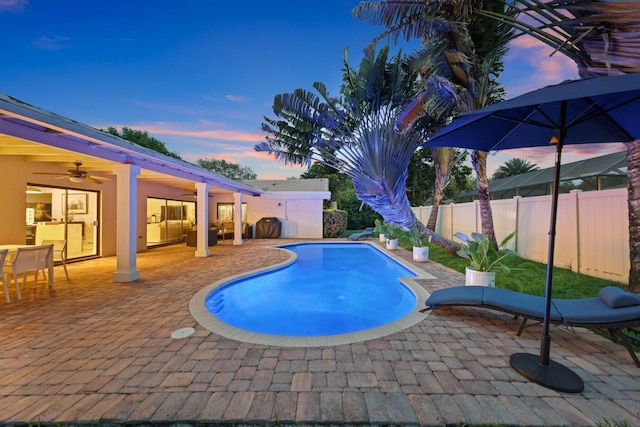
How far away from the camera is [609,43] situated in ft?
14.5

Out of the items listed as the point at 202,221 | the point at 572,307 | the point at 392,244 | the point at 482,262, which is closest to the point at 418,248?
the point at 392,244

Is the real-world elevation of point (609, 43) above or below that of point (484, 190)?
above

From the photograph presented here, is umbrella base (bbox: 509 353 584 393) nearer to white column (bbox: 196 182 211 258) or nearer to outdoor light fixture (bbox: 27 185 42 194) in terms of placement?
white column (bbox: 196 182 211 258)

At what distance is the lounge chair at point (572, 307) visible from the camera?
9.35ft

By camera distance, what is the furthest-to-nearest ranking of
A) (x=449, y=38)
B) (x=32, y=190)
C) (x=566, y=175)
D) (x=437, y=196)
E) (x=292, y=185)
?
1. (x=292, y=185)
2. (x=566, y=175)
3. (x=437, y=196)
4. (x=32, y=190)
5. (x=449, y=38)

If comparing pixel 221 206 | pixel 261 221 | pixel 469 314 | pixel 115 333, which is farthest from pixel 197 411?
pixel 221 206

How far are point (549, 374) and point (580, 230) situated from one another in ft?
20.9

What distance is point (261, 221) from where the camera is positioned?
17000 mm

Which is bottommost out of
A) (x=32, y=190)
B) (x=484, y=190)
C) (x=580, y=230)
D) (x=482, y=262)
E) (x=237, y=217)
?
(x=482, y=262)

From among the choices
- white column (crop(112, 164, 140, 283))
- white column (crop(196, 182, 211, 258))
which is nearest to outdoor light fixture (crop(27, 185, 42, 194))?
white column (crop(112, 164, 140, 283))

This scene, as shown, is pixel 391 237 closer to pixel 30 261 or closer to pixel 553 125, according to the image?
pixel 553 125

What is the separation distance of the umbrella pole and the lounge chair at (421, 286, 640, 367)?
698 mm

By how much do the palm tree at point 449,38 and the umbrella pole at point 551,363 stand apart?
6.07 metres

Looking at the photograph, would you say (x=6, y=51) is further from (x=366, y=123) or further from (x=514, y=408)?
(x=514, y=408)
